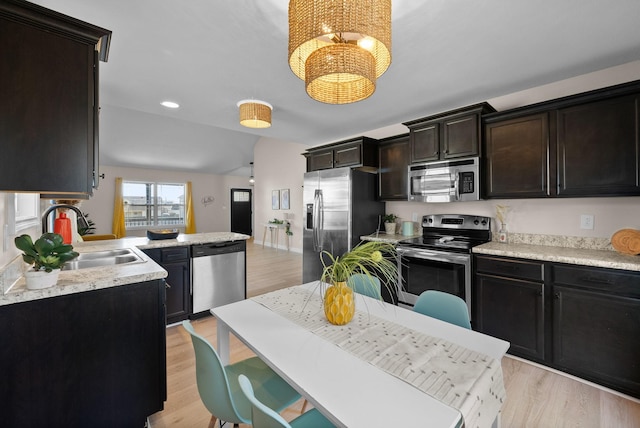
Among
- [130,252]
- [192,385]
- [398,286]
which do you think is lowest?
[192,385]

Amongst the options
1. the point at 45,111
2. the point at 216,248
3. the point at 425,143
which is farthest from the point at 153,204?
the point at 425,143

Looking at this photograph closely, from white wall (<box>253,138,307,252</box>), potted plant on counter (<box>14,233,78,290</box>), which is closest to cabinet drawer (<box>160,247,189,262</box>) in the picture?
potted plant on counter (<box>14,233,78,290</box>)

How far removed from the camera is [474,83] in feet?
8.61

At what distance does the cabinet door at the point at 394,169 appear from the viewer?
142 inches

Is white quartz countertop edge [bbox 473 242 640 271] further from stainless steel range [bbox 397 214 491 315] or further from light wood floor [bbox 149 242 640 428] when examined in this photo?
light wood floor [bbox 149 242 640 428]

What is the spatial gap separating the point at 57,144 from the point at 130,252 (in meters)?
1.27

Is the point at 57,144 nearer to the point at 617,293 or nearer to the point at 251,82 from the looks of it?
the point at 251,82

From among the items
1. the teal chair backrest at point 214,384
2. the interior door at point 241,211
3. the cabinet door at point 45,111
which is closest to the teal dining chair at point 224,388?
the teal chair backrest at point 214,384

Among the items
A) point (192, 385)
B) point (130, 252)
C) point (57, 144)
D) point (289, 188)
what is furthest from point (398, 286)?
point (289, 188)

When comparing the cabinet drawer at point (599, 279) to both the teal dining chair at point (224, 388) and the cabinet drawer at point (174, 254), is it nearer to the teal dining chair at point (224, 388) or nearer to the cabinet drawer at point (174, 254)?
the teal dining chair at point (224, 388)

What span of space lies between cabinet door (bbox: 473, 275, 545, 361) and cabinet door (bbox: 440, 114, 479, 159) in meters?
1.26

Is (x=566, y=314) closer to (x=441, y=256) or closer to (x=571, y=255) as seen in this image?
(x=571, y=255)

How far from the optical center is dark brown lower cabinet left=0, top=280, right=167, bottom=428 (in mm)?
1275

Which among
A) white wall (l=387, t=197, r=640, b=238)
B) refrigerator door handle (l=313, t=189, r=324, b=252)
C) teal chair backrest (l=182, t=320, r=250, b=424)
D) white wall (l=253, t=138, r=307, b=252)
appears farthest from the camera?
white wall (l=253, t=138, r=307, b=252)
